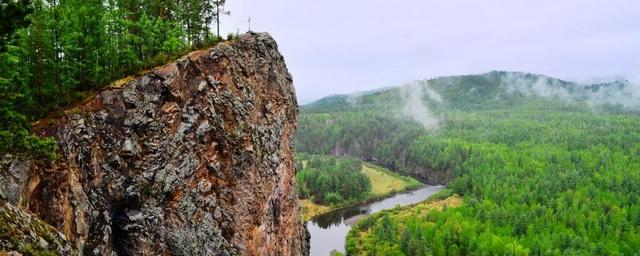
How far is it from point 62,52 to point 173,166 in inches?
490

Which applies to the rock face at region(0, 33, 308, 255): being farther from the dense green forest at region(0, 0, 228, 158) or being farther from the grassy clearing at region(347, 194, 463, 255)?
the grassy clearing at region(347, 194, 463, 255)

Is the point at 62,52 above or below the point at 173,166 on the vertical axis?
above

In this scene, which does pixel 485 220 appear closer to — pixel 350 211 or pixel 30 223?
pixel 350 211

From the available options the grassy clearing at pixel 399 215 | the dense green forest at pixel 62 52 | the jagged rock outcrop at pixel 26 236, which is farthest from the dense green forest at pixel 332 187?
the jagged rock outcrop at pixel 26 236

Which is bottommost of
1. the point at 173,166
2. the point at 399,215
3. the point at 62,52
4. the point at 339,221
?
the point at 339,221

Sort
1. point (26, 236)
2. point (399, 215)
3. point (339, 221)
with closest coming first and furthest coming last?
point (26, 236)
point (399, 215)
point (339, 221)

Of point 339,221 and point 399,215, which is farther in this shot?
point 339,221

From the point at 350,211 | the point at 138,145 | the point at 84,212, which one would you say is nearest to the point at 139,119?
the point at 138,145

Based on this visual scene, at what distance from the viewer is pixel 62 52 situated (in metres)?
39.5

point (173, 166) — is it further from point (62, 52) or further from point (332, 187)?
point (332, 187)

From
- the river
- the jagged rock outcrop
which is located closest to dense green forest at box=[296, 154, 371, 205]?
the river

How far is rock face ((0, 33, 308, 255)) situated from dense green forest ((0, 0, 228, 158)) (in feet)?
6.70

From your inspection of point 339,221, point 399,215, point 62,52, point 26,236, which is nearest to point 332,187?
point 339,221

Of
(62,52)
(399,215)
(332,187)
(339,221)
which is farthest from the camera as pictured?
(332,187)
